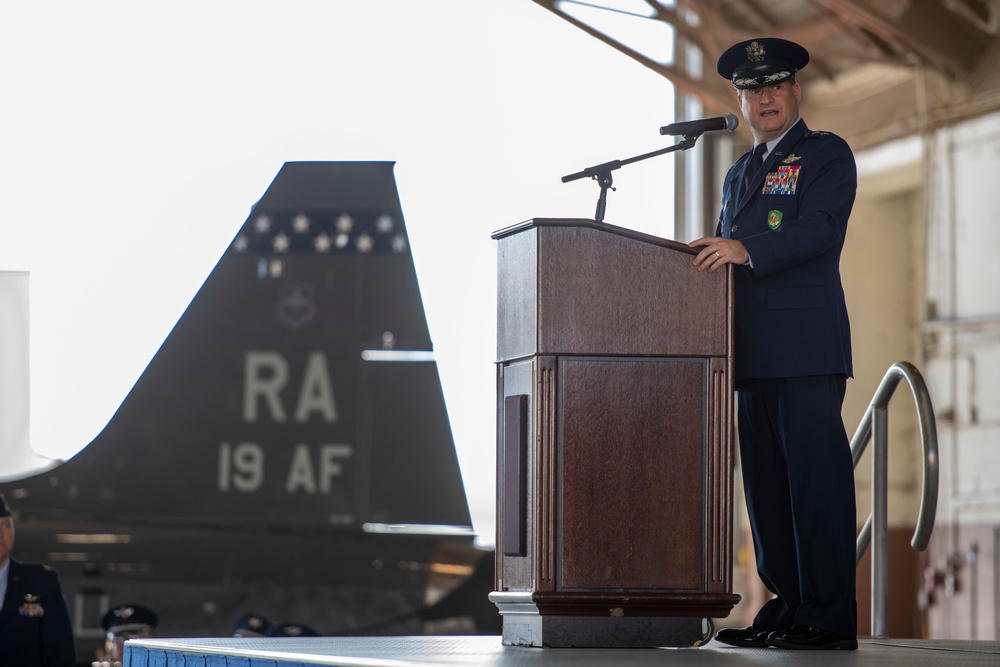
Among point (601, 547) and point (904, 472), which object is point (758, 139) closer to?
point (601, 547)

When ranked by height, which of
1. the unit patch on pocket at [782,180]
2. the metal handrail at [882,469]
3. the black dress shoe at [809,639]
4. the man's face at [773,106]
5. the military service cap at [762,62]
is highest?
the military service cap at [762,62]

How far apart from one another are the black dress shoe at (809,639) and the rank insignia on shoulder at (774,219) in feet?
2.21

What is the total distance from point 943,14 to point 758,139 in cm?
628

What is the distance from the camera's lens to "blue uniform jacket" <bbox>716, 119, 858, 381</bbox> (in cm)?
212

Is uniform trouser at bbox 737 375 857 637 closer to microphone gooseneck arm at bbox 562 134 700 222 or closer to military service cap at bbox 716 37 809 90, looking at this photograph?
microphone gooseneck arm at bbox 562 134 700 222

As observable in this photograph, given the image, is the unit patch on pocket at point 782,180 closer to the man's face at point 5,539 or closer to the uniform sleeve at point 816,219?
the uniform sleeve at point 816,219

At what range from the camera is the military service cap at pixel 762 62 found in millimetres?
2133

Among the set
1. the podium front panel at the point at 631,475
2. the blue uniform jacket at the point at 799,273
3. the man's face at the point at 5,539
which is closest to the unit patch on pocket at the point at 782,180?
the blue uniform jacket at the point at 799,273

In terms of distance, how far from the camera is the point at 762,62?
84.3 inches

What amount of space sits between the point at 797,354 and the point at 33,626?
9.86 ft

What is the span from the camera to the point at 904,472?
8844mm

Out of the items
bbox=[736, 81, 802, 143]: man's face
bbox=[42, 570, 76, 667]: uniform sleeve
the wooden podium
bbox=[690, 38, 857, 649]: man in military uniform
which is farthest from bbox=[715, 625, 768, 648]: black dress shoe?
bbox=[42, 570, 76, 667]: uniform sleeve

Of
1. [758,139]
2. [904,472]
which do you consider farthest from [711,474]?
[904,472]

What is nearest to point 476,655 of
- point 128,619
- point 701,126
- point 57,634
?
point 701,126
